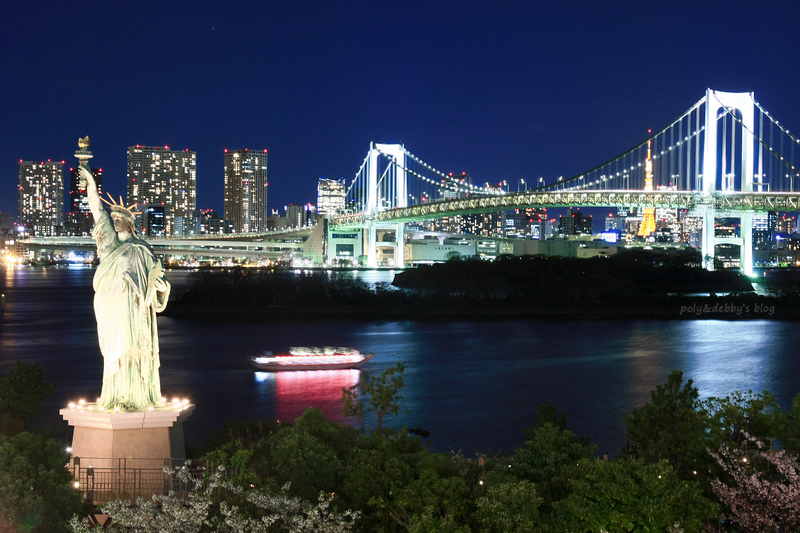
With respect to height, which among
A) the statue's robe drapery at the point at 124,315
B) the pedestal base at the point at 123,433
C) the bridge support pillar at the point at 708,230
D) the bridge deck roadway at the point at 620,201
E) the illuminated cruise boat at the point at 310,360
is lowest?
the illuminated cruise boat at the point at 310,360

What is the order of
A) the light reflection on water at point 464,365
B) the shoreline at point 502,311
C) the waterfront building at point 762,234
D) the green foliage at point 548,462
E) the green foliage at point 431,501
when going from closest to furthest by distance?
the green foliage at point 431,501
the green foliage at point 548,462
the light reflection on water at point 464,365
the shoreline at point 502,311
the waterfront building at point 762,234

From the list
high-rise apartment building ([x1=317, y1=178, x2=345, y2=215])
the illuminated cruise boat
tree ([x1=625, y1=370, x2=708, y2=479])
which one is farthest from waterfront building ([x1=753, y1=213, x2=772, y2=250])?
tree ([x1=625, y1=370, x2=708, y2=479])

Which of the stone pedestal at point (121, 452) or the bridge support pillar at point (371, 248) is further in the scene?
the bridge support pillar at point (371, 248)

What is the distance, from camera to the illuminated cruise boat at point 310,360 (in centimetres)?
1661

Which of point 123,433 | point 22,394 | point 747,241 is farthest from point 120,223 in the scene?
point 747,241

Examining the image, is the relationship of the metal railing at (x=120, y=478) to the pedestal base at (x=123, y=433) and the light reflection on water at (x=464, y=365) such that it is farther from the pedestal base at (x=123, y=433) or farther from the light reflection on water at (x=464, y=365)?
the light reflection on water at (x=464, y=365)

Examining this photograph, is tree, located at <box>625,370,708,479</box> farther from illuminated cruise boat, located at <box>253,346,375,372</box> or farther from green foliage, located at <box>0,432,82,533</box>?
illuminated cruise boat, located at <box>253,346,375,372</box>

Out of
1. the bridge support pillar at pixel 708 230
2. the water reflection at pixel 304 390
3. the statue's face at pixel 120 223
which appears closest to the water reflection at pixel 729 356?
the water reflection at pixel 304 390

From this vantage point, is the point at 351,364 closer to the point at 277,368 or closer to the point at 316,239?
the point at 277,368

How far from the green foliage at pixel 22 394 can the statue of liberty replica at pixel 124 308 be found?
9.39 feet

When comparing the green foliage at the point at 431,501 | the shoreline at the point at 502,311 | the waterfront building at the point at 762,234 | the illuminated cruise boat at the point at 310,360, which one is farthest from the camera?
the waterfront building at the point at 762,234

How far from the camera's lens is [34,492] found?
146 inches

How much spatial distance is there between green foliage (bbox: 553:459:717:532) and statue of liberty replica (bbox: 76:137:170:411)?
2.33 metres

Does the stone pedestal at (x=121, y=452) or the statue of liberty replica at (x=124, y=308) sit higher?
the statue of liberty replica at (x=124, y=308)
